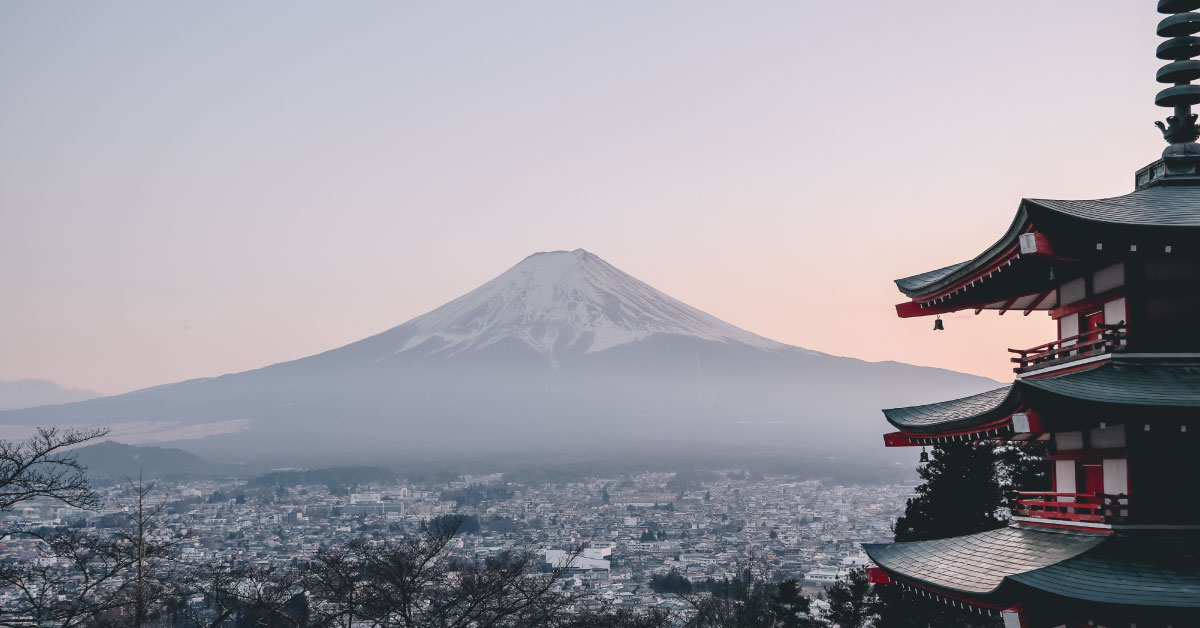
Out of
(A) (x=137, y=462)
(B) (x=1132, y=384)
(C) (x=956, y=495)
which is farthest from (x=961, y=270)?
(A) (x=137, y=462)

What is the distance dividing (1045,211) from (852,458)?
16935 cm

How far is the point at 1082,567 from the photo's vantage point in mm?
12375

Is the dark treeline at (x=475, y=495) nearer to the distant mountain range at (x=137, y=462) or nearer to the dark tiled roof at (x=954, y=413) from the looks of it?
the distant mountain range at (x=137, y=462)

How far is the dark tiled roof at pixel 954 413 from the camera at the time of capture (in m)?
13.6

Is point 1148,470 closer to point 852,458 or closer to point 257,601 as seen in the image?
point 257,601

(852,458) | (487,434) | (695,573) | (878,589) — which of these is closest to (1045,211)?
(878,589)

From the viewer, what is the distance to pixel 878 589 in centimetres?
2839

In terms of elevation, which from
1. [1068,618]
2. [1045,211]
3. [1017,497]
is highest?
[1045,211]

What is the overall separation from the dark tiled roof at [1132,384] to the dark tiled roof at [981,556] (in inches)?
62.6

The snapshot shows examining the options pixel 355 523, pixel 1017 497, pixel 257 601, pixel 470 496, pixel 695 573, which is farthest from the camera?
pixel 470 496

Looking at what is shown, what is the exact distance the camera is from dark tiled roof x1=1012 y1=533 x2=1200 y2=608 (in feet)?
38.2

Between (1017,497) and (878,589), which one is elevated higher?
(1017,497)

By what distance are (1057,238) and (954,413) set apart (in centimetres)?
301

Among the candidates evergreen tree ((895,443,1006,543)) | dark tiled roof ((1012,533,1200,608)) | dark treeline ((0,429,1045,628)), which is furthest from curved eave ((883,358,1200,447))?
evergreen tree ((895,443,1006,543))
